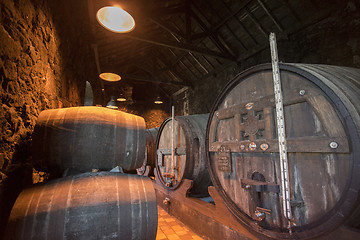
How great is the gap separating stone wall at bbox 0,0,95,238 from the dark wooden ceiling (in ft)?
8.01

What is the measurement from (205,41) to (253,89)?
8539 millimetres


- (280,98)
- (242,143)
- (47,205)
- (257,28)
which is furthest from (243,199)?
(257,28)

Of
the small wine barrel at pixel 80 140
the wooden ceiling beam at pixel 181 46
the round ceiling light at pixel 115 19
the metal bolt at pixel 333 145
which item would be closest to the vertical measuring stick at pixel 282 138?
the metal bolt at pixel 333 145

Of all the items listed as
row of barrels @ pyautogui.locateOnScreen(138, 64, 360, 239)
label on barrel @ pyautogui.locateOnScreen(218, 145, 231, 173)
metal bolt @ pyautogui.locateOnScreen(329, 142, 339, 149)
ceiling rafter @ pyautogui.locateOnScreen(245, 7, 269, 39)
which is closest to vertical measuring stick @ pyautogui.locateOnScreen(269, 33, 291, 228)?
row of barrels @ pyautogui.locateOnScreen(138, 64, 360, 239)

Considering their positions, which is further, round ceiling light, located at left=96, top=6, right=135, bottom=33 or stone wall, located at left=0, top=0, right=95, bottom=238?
round ceiling light, located at left=96, top=6, right=135, bottom=33

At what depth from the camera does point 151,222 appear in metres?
1.68

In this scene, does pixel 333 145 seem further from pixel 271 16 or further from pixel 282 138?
pixel 271 16

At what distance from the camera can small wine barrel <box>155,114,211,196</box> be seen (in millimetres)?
3150

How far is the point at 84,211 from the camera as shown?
4.58 feet

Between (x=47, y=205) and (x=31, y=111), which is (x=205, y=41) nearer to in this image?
(x=31, y=111)

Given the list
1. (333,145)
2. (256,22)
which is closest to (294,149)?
(333,145)

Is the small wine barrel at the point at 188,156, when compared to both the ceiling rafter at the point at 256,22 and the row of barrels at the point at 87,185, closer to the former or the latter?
the row of barrels at the point at 87,185

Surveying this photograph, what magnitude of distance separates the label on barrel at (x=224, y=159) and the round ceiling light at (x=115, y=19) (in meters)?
2.60

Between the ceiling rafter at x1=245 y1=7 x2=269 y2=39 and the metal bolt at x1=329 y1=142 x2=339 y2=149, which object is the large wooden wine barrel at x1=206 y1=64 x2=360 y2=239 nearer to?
the metal bolt at x1=329 y1=142 x2=339 y2=149
